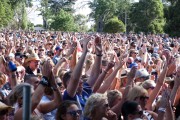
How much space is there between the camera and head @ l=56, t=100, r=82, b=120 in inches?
152

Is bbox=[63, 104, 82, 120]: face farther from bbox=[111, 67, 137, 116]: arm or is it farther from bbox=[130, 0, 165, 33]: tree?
bbox=[130, 0, 165, 33]: tree

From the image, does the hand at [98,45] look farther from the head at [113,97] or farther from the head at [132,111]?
the head at [132,111]

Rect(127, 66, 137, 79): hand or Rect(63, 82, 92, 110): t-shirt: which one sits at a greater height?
Rect(127, 66, 137, 79): hand

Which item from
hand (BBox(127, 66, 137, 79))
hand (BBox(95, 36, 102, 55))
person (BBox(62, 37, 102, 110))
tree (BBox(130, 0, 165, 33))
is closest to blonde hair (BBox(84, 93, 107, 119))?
person (BBox(62, 37, 102, 110))

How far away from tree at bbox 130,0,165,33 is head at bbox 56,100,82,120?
50.2 m

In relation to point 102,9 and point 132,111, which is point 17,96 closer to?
point 132,111

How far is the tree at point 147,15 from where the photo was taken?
2124 inches

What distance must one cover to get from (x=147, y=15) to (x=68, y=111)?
5167 cm

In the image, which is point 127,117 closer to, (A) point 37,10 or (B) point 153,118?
(B) point 153,118

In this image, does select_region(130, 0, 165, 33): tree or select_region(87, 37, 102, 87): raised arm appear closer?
select_region(87, 37, 102, 87): raised arm

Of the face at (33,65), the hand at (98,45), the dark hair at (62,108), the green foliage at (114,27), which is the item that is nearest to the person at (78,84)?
the hand at (98,45)

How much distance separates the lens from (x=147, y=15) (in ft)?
179

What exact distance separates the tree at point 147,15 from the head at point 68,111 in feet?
165

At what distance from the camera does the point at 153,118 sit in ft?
15.3
